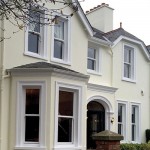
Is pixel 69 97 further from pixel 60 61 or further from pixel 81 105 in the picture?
pixel 60 61

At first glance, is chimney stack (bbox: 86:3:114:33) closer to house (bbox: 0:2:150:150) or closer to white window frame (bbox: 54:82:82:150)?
house (bbox: 0:2:150:150)

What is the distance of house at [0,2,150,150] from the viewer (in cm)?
1575

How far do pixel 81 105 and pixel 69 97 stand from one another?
1.91 ft

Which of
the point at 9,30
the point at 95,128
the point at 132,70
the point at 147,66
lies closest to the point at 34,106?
the point at 9,30

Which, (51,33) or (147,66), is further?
(147,66)

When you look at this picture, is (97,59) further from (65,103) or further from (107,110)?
(65,103)

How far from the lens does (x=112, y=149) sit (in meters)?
10.8

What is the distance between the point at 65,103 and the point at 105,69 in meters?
6.78

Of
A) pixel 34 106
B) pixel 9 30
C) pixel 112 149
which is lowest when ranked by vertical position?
pixel 112 149

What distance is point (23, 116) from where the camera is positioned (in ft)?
52.1

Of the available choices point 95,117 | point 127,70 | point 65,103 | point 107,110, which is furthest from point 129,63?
point 65,103

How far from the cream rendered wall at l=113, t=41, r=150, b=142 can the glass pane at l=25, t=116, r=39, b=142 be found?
8653mm

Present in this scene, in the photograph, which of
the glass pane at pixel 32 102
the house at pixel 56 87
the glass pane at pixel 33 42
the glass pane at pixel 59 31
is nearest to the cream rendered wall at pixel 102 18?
the house at pixel 56 87

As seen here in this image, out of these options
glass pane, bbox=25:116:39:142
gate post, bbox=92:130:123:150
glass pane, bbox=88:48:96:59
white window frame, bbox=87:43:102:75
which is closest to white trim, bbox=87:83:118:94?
white window frame, bbox=87:43:102:75
